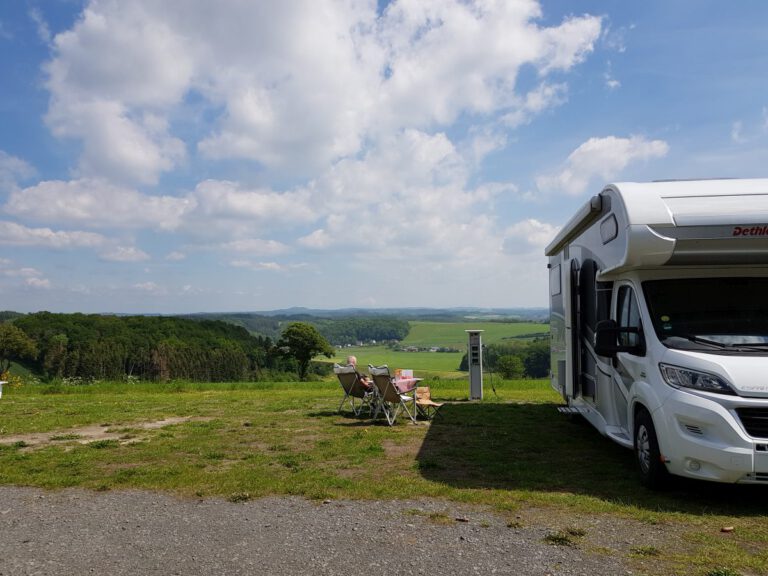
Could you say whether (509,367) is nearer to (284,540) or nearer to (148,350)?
(284,540)

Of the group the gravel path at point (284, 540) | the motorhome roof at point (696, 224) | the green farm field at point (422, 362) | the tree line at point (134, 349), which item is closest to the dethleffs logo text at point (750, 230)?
the motorhome roof at point (696, 224)

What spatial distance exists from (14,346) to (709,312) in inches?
1414

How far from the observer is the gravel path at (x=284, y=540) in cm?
359

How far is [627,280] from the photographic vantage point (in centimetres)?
593

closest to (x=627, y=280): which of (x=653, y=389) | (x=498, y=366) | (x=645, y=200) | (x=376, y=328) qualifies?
(x=645, y=200)

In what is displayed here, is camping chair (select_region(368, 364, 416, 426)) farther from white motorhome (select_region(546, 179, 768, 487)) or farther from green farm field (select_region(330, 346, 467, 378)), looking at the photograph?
white motorhome (select_region(546, 179, 768, 487))

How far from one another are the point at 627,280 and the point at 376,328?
71918 mm

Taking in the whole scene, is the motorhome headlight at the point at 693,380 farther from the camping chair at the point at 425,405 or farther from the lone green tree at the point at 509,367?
the lone green tree at the point at 509,367

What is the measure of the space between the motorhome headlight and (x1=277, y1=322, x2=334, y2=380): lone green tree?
28.2 m

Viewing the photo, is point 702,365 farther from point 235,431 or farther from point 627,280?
point 235,431

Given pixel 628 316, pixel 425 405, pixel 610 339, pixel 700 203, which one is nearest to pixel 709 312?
pixel 628 316

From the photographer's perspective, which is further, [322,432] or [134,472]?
[322,432]

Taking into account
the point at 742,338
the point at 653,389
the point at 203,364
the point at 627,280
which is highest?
the point at 627,280

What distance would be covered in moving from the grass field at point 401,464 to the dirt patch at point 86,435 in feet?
0.14
